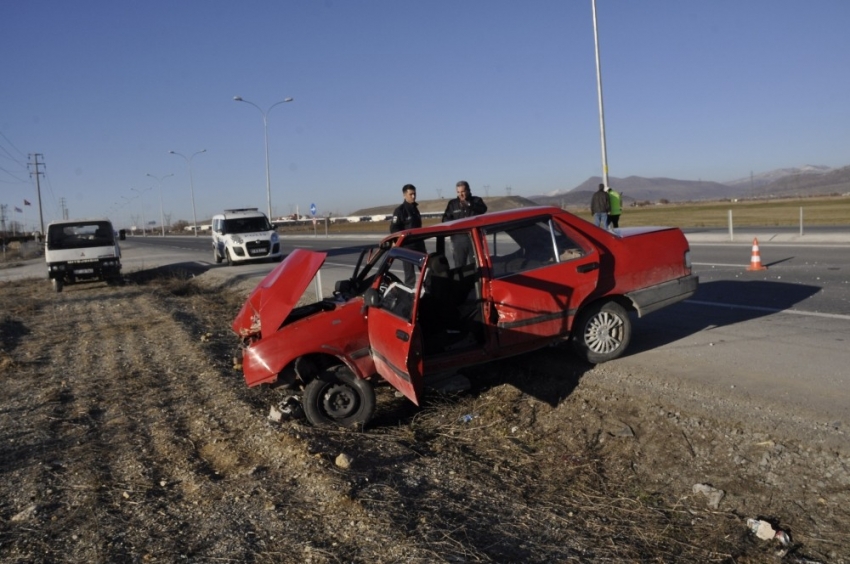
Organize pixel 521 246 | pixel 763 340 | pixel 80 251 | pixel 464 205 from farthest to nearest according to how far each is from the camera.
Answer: pixel 80 251, pixel 464 205, pixel 763 340, pixel 521 246

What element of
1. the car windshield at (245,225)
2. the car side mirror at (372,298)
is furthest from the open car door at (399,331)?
the car windshield at (245,225)

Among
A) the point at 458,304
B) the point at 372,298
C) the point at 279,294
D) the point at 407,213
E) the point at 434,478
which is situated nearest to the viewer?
the point at 434,478

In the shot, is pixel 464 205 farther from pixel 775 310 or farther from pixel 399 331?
pixel 399 331

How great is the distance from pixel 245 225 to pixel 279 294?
22.9m

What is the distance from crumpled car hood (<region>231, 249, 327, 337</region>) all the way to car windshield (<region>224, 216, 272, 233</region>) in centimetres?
2185

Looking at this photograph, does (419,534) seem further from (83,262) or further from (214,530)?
(83,262)

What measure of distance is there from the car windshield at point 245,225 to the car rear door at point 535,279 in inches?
893

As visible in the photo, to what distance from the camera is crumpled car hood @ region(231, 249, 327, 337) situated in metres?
6.69

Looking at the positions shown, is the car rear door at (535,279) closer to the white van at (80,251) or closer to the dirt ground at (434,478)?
the dirt ground at (434,478)

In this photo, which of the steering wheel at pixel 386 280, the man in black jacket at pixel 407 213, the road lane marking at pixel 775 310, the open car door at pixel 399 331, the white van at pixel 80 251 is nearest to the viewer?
the open car door at pixel 399 331

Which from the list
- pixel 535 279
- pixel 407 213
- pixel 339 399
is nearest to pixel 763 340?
pixel 535 279

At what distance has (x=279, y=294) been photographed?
690 cm

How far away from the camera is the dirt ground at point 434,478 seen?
4316 mm

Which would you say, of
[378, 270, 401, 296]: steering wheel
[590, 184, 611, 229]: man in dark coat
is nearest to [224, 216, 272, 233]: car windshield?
[590, 184, 611, 229]: man in dark coat
